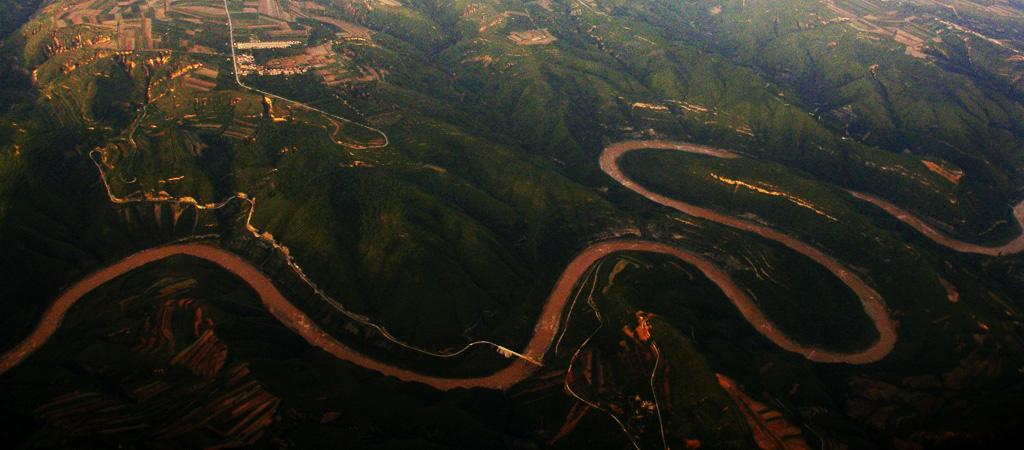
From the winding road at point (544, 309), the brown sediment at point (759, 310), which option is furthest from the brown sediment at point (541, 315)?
the brown sediment at point (759, 310)

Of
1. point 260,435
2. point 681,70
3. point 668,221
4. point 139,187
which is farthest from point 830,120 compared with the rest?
point 139,187

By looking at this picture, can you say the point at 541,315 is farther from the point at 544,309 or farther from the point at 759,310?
the point at 759,310

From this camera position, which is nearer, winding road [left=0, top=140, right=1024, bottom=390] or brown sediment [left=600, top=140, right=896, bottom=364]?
winding road [left=0, top=140, right=1024, bottom=390]

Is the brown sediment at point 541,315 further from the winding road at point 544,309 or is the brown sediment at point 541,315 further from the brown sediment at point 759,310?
the brown sediment at point 759,310

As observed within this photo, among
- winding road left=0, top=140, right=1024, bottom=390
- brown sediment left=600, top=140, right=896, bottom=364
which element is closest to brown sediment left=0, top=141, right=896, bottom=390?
winding road left=0, top=140, right=1024, bottom=390

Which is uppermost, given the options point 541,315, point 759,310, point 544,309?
point 544,309

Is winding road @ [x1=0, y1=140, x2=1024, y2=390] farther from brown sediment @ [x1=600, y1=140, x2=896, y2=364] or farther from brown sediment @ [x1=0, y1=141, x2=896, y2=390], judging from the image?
brown sediment @ [x1=600, y1=140, x2=896, y2=364]

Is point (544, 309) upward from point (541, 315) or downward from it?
upward

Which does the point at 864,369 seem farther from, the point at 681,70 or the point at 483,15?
the point at 483,15

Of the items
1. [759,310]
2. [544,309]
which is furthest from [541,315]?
[759,310]
